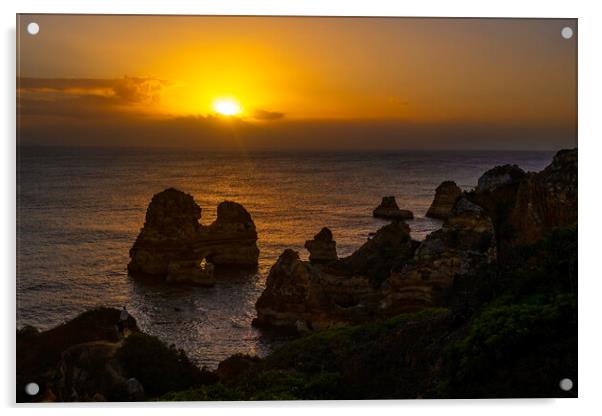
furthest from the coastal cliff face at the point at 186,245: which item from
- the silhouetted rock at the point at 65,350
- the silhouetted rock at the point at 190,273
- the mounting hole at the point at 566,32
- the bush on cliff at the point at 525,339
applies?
the mounting hole at the point at 566,32

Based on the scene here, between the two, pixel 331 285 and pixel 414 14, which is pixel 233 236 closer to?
pixel 331 285

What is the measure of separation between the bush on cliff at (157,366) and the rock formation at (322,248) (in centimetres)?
167

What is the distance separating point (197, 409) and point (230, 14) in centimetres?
332

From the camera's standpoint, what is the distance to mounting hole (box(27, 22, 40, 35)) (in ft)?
24.0

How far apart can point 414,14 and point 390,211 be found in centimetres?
190

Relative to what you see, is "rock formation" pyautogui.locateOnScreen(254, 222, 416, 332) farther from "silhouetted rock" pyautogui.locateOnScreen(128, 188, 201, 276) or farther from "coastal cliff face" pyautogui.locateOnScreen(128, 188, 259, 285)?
"silhouetted rock" pyautogui.locateOnScreen(128, 188, 201, 276)

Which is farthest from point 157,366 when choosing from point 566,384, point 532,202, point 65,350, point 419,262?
point 532,202

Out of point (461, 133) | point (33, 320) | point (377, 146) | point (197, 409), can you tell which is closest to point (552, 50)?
point (461, 133)

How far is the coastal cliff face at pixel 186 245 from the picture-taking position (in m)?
8.15

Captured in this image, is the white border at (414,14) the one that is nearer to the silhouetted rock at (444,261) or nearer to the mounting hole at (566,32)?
the mounting hole at (566,32)

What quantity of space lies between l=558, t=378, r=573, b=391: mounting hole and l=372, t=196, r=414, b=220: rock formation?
212 centimetres

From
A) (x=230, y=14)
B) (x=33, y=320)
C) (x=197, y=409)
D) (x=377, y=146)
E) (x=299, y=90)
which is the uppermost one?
(x=230, y=14)
